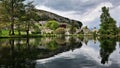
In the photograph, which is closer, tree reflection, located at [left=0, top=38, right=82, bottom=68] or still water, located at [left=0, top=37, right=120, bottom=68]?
still water, located at [left=0, top=37, right=120, bottom=68]

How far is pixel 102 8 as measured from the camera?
131500 millimetres

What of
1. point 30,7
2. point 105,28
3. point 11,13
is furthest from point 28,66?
point 105,28

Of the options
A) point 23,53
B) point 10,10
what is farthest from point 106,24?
point 23,53

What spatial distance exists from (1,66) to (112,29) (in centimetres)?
11388

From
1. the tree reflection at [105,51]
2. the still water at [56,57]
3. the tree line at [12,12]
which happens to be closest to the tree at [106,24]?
the tree line at [12,12]

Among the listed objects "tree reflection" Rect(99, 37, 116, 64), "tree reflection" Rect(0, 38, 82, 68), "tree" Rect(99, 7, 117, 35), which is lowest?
"tree reflection" Rect(99, 37, 116, 64)

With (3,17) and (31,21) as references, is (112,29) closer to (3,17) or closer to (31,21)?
(31,21)

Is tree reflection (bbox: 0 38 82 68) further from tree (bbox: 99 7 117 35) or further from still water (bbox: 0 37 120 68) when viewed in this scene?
tree (bbox: 99 7 117 35)

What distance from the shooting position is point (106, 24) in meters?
130

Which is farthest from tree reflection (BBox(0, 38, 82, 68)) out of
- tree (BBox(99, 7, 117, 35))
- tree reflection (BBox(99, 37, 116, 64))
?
tree (BBox(99, 7, 117, 35))

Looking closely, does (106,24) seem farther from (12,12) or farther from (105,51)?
(105,51)

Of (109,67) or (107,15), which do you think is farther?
(107,15)

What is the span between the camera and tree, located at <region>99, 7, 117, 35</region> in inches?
5054

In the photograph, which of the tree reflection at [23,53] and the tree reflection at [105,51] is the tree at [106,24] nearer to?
the tree reflection at [105,51]
